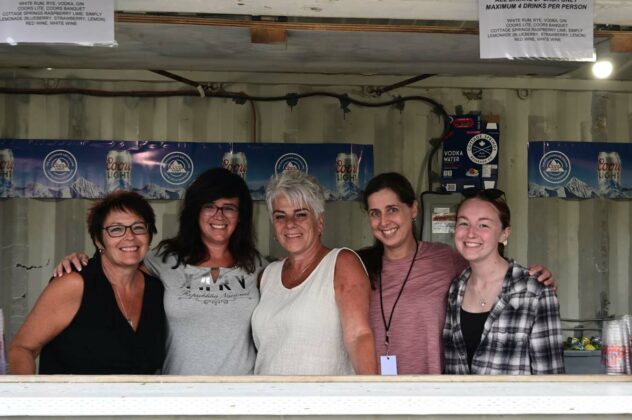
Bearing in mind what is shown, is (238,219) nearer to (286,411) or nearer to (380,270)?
(380,270)

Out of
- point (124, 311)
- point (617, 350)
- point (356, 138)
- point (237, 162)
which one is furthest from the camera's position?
point (356, 138)

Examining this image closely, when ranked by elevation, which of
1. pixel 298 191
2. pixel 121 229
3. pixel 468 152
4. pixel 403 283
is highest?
pixel 468 152

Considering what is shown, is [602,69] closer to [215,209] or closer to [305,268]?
[305,268]

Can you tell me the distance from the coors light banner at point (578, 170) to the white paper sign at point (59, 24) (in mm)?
4416

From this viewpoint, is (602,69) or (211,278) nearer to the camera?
(211,278)

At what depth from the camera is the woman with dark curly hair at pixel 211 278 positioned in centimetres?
300

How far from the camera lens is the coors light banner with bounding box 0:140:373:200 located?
20.1 feet

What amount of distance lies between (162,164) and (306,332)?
3.63 meters

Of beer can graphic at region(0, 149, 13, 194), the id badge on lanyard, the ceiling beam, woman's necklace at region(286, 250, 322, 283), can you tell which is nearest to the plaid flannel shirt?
the id badge on lanyard

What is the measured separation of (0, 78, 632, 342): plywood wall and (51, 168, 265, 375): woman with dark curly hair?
3010mm

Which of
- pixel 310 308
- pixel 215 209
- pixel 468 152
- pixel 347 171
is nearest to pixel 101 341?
pixel 215 209

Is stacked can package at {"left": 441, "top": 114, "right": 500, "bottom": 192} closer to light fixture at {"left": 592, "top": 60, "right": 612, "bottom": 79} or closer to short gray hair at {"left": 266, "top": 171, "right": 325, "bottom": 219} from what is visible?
light fixture at {"left": 592, "top": 60, "right": 612, "bottom": 79}

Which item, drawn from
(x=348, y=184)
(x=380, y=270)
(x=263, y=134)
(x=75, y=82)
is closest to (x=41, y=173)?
(x=75, y=82)

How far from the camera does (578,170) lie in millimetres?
6352
